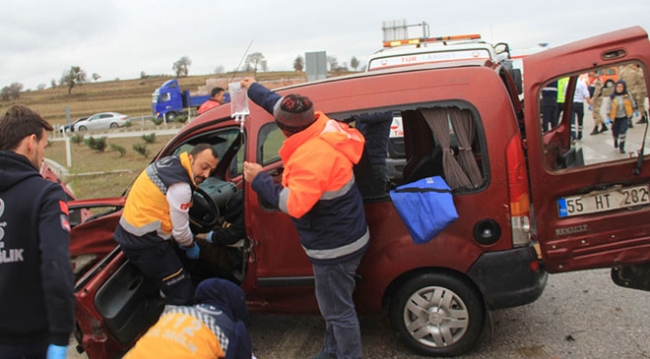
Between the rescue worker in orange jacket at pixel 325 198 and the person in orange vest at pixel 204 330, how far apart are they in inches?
22.8

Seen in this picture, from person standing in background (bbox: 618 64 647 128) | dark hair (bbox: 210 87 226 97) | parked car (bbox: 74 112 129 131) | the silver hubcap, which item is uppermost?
parked car (bbox: 74 112 129 131)

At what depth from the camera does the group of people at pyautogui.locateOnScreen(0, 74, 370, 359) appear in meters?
2.24

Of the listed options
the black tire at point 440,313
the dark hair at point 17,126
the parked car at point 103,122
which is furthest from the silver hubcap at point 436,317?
the parked car at point 103,122

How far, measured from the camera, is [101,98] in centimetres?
6875

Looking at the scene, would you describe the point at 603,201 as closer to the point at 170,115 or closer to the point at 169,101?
the point at 170,115

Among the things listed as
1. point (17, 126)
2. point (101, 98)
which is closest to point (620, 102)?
point (17, 126)

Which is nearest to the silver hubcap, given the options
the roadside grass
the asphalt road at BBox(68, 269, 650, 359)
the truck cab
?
the asphalt road at BBox(68, 269, 650, 359)

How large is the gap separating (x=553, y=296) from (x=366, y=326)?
5.55 ft

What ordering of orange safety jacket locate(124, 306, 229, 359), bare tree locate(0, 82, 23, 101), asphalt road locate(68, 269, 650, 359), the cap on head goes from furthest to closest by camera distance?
bare tree locate(0, 82, 23, 101) → asphalt road locate(68, 269, 650, 359) → the cap on head → orange safety jacket locate(124, 306, 229, 359)

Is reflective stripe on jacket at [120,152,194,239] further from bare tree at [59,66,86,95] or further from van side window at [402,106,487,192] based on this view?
bare tree at [59,66,86,95]

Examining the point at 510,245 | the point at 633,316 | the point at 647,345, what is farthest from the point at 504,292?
the point at 633,316

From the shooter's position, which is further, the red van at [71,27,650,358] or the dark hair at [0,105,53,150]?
the red van at [71,27,650,358]

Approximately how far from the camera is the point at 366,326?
14.1 ft

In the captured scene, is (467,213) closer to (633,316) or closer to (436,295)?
(436,295)
